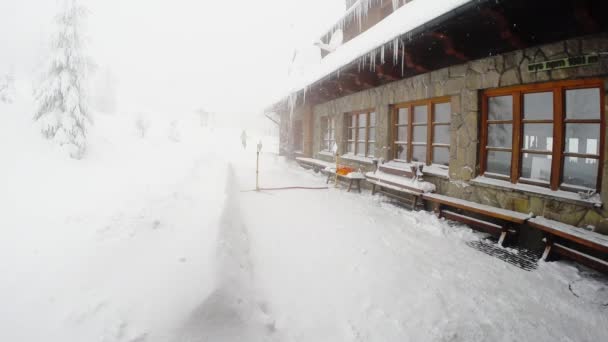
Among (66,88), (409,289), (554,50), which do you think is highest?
(66,88)

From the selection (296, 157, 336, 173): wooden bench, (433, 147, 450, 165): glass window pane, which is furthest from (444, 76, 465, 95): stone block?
(296, 157, 336, 173): wooden bench

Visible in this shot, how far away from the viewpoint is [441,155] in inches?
239

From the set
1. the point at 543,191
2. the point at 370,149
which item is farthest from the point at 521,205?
the point at 370,149

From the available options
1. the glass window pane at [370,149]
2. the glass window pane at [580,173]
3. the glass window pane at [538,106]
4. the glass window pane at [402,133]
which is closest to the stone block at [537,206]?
the glass window pane at [580,173]

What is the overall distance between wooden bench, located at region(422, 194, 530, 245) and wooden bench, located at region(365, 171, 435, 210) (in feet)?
0.88

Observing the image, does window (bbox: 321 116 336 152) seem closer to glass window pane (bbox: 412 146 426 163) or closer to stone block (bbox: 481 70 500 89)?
glass window pane (bbox: 412 146 426 163)

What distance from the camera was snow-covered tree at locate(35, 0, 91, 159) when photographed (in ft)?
32.8

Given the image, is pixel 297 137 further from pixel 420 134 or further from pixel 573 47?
pixel 573 47

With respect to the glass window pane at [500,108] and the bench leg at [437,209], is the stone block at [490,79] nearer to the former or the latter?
the glass window pane at [500,108]

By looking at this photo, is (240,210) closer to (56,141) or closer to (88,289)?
(88,289)

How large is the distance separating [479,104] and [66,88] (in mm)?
13704

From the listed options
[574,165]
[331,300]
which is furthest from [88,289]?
[574,165]

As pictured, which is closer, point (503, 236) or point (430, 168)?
point (503, 236)

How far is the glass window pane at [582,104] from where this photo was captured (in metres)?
3.80
